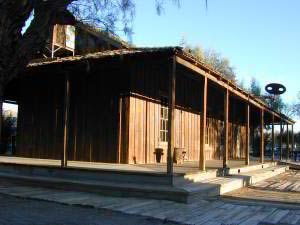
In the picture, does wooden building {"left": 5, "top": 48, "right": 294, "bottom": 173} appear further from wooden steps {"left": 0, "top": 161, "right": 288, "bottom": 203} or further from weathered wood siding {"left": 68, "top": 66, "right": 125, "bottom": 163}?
wooden steps {"left": 0, "top": 161, "right": 288, "bottom": 203}

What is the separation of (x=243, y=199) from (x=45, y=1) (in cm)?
676

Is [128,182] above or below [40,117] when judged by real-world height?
below

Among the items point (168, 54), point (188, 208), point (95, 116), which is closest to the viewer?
point (188, 208)

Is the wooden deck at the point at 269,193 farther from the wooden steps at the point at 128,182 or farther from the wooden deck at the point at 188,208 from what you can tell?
the wooden deck at the point at 188,208

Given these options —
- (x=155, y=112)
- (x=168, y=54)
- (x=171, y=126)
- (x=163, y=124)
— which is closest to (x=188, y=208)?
(x=171, y=126)

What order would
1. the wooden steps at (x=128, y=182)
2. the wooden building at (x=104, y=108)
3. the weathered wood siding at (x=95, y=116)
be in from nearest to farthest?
the wooden steps at (x=128, y=182)
the wooden building at (x=104, y=108)
the weathered wood siding at (x=95, y=116)

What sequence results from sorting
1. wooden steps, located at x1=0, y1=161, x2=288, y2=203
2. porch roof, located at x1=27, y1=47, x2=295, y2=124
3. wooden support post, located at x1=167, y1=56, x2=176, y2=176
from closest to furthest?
wooden steps, located at x1=0, y1=161, x2=288, y2=203 < wooden support post, located at x1=167, y1=56, x2=176, y2=176 < porch roof, located at x1=27, y1=47, x2=295, y2=124

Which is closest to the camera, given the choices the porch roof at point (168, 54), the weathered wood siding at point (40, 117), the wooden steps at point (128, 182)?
the wooden steps at point (128, 182)

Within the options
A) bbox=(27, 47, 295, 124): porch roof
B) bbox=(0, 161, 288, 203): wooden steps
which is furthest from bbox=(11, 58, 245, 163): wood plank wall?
bbox=(0, 161, 288, 203): wooden steps

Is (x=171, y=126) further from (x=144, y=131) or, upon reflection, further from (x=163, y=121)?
(x=163, y=121)

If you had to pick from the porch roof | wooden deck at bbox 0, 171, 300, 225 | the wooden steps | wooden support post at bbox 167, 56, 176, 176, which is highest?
the porch roof

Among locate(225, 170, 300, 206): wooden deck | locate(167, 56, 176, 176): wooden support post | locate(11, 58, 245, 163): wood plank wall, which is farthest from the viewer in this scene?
locate(11, 58, 245, 163): wood plank wall

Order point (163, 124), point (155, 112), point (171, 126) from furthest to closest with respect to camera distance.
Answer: point (163, 124) → point (155, 112) → point (171, 126)

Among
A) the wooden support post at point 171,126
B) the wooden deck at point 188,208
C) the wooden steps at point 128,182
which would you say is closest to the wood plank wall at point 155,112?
the wooden support post at point 171,126
